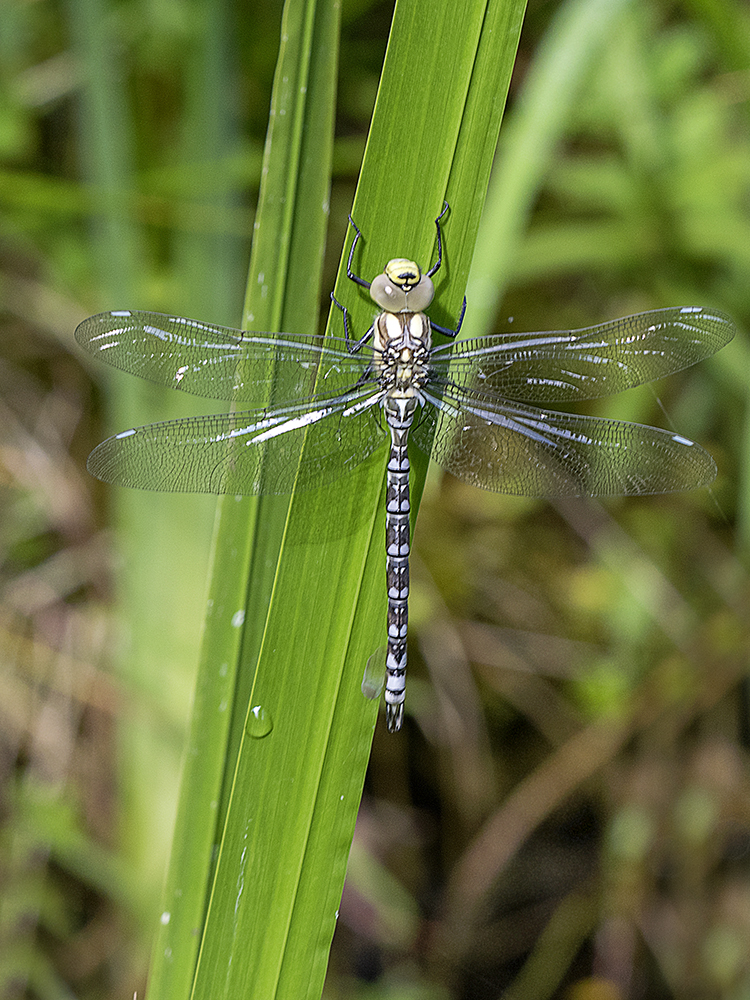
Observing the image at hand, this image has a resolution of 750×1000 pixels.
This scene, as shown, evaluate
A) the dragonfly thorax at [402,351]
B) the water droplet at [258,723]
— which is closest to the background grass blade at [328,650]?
the water droplet at [258,723]

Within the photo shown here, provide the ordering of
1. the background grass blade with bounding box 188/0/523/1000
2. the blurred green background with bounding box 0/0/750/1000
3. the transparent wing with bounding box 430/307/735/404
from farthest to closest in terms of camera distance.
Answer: the blurred green background with bounding box 0/0/750/1000
the transparent wing with bounding box 430/307/735/404
the background grass blade with bounding box 188/0/523/1000

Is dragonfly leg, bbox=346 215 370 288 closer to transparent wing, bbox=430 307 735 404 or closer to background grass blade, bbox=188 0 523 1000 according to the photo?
background grass blade, bbox=188 0 523 1000

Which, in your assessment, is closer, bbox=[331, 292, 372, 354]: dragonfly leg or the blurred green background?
bbox=[331, 292, 372, 354]: dragonfly leg

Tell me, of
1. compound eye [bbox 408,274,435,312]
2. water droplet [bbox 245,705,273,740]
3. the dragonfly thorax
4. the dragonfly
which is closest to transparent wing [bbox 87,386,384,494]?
the dragonfly

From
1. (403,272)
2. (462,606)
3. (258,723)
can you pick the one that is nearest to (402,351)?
(403,272)

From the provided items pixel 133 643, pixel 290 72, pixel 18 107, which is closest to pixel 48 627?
pixel 133 643

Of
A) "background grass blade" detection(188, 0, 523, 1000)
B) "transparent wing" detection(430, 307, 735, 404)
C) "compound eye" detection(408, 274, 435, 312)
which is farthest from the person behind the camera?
"transparent wing" detection(430, 307, 735, 404)

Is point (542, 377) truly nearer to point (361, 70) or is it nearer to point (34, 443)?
point (361, 70)
